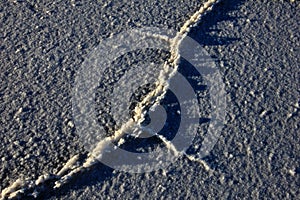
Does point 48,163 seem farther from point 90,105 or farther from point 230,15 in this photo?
point 230,15

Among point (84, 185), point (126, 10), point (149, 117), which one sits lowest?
point (84, 185)

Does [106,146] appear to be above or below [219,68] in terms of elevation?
below

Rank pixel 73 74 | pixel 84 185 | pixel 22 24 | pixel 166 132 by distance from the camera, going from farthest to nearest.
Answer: pixel 22 24, pixel 73 74, pixel 166 132, pixel 84 185

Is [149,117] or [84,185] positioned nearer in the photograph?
[84,185]

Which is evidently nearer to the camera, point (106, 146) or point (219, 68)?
point (106, 146)

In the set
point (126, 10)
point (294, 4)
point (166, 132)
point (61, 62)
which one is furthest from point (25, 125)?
point (294, 4)
